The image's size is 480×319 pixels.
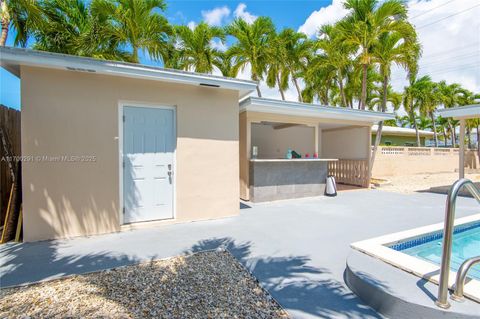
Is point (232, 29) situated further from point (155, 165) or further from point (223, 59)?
point (155, 165)

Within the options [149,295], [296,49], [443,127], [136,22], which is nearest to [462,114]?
Result: [296,49]

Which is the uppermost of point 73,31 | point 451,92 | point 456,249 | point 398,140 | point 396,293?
point 451,92

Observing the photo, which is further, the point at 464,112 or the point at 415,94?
the point at 415,94

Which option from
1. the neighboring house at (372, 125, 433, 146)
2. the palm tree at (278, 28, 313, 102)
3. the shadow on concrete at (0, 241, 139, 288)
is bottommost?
the shadow on concrete at (0, 241, 139, 288)

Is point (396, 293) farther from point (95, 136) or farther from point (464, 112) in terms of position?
point (464, 112)

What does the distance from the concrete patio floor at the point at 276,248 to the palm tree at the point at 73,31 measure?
7558 millimetres

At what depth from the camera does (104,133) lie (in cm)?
467

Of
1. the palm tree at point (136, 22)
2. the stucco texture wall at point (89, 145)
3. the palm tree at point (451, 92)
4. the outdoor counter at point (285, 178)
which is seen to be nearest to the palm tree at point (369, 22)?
the outdoor counter at point (285, 178)

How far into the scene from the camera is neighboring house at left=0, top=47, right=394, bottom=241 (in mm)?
4215

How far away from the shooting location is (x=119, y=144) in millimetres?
4801

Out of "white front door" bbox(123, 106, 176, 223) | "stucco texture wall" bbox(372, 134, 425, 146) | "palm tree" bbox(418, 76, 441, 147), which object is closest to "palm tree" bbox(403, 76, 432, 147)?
"palm tree" bbox(418, 76, 441, 147)

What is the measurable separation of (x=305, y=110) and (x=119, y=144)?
17.8ft

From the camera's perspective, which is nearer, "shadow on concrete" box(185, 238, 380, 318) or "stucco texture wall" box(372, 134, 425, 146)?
"shadow on concrete" box(185, 238, 380, 318)

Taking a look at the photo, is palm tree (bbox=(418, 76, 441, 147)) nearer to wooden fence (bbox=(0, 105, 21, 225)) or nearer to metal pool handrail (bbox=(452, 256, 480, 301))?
metal pool handrail (bbox=(452, 256, 480, 301))
